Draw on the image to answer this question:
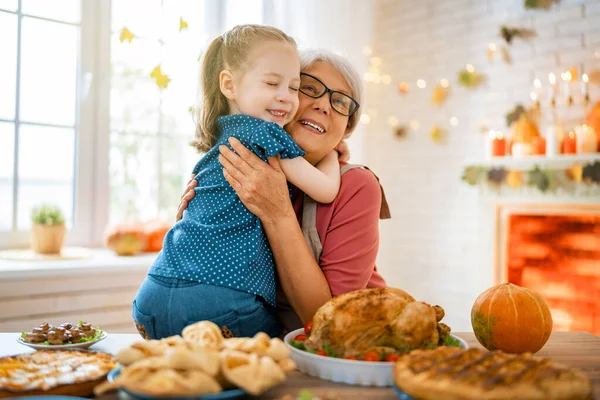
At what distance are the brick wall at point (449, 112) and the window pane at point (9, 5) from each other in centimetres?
256

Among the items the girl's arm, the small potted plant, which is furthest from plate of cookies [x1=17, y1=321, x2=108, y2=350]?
the small potted plant

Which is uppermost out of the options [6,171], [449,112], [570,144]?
[449,112]

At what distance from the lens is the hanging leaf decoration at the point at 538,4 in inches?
146

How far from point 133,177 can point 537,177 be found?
2.59 metres

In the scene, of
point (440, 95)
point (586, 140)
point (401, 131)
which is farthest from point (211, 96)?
point (401, 131)

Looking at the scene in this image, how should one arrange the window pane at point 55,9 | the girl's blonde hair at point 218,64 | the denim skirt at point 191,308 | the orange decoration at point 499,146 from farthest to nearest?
1. the orange decoration at point 499,146
2. the window pane at point 55,9
3. the girl's blonde hair at point 218,64
4. the denim skirt at point 191,308

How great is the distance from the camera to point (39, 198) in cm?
338

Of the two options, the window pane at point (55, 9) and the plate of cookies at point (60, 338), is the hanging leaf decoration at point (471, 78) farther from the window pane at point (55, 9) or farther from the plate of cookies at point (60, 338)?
the plate of cookies at point (60, 338)

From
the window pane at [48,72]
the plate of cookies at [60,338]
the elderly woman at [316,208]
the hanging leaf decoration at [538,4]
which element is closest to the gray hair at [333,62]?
the elderly woman at [316,208]

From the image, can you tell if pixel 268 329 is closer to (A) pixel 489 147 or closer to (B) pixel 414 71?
(A) pixel 489 147

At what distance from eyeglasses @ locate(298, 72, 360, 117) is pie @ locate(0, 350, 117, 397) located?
3.31 ft

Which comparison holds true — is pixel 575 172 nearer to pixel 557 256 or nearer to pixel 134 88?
pixel 557 256

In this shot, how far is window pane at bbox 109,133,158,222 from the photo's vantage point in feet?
11.9

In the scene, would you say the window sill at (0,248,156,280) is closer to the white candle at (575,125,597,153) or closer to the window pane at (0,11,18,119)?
the window pane at (0,11,18,119)
